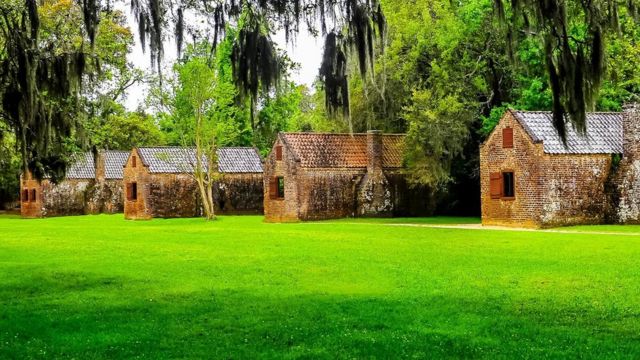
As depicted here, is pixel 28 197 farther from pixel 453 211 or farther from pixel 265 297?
pixel 265 297

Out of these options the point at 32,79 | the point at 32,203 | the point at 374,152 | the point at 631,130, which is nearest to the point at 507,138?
the point at 631,130

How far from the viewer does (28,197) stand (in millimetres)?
63250

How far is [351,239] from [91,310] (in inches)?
606

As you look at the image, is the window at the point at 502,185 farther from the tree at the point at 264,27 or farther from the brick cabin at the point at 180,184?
the tree at the point at 264,27

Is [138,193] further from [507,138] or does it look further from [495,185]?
[507,138]

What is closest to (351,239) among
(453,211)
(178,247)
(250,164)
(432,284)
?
(178,247)

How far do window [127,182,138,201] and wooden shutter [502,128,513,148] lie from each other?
88.9 ft

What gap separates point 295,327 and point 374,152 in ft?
114

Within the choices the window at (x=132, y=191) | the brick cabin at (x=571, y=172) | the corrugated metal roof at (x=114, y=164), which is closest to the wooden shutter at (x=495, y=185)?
the brick cabin at (x=571, y=172)

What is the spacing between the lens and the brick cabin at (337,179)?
4453cm

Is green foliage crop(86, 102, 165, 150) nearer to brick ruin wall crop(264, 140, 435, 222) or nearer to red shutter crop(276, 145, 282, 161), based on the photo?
red shutter crop(276, 145, 282, 161)

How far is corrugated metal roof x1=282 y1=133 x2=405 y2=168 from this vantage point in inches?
1775

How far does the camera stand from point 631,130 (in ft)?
107

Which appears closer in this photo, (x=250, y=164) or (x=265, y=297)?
(x=265, y=297)
